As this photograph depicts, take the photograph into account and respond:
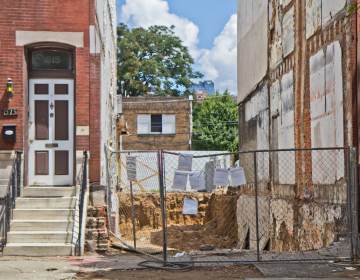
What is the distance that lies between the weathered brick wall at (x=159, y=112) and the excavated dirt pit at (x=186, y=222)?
646 inches

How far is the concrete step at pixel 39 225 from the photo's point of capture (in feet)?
43.6

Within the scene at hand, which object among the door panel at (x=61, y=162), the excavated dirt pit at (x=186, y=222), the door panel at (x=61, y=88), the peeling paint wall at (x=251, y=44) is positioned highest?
the peeling paint wall at (x=251, y=44)

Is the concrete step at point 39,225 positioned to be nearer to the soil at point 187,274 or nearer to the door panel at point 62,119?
the door panel at point 62,119

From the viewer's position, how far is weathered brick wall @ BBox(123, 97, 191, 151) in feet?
162

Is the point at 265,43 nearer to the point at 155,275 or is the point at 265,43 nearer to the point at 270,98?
the point at 270,98

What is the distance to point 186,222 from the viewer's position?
32781 mm

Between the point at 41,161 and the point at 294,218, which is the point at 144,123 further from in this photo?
the point at 41,161

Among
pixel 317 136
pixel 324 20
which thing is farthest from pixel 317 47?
pixel 317 136

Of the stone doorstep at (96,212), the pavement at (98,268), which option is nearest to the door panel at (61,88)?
the stone doorstep at (96,212)

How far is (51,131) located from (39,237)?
2.94 meters

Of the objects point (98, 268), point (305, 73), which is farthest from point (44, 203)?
point (305, 73)

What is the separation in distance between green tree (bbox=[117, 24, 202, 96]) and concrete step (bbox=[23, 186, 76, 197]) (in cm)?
4516

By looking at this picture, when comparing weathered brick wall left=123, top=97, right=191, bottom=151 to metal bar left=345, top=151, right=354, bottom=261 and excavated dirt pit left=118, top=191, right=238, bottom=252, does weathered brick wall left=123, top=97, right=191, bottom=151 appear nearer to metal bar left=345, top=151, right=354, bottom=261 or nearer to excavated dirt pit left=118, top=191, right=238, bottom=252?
excavated dirt pit left=118, top=191, right=238, bottom=252

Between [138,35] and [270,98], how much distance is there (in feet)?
144
